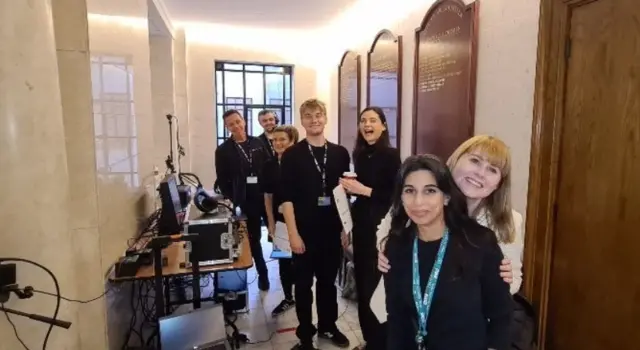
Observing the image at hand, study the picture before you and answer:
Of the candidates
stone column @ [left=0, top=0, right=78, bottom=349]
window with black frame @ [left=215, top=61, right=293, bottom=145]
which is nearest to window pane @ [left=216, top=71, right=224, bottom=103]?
window with black frame @ [left=215, top=61, right=293, bottom=145]

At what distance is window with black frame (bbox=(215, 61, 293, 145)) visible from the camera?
5.75 m

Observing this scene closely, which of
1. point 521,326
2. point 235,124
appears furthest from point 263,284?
point 521,326

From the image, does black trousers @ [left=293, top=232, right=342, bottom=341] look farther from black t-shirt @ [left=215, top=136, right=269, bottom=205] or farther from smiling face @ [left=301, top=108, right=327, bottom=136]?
black t-shirt @ [left=215, top=136, right=269, bottom=205]

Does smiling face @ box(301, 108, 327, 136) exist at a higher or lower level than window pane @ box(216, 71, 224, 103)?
lower

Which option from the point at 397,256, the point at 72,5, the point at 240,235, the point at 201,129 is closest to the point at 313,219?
the point at 240,235

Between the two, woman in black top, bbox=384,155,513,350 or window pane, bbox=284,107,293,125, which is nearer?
woman in black top, bbox=384,155,513,350

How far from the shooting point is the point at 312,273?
95.6 inches

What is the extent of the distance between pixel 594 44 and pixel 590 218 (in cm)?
69

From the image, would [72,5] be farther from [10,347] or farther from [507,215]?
[507,215]

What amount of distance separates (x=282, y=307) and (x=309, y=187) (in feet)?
4.11

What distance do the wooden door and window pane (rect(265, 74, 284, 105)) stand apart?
4.65 metres

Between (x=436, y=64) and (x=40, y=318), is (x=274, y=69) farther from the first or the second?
(x=40, y=318)

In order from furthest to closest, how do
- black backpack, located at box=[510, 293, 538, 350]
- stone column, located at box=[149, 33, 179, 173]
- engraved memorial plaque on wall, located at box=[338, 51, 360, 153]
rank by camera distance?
stone column, located at box=[149, 33, 179, 173], engraved memorial plaque on wall, located at box=[338, 51, 360, 153], black backpack, located at box=[510, 293, 538, 350]

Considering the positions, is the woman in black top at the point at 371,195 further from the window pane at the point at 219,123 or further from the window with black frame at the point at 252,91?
the window pane at the point at 219,123
